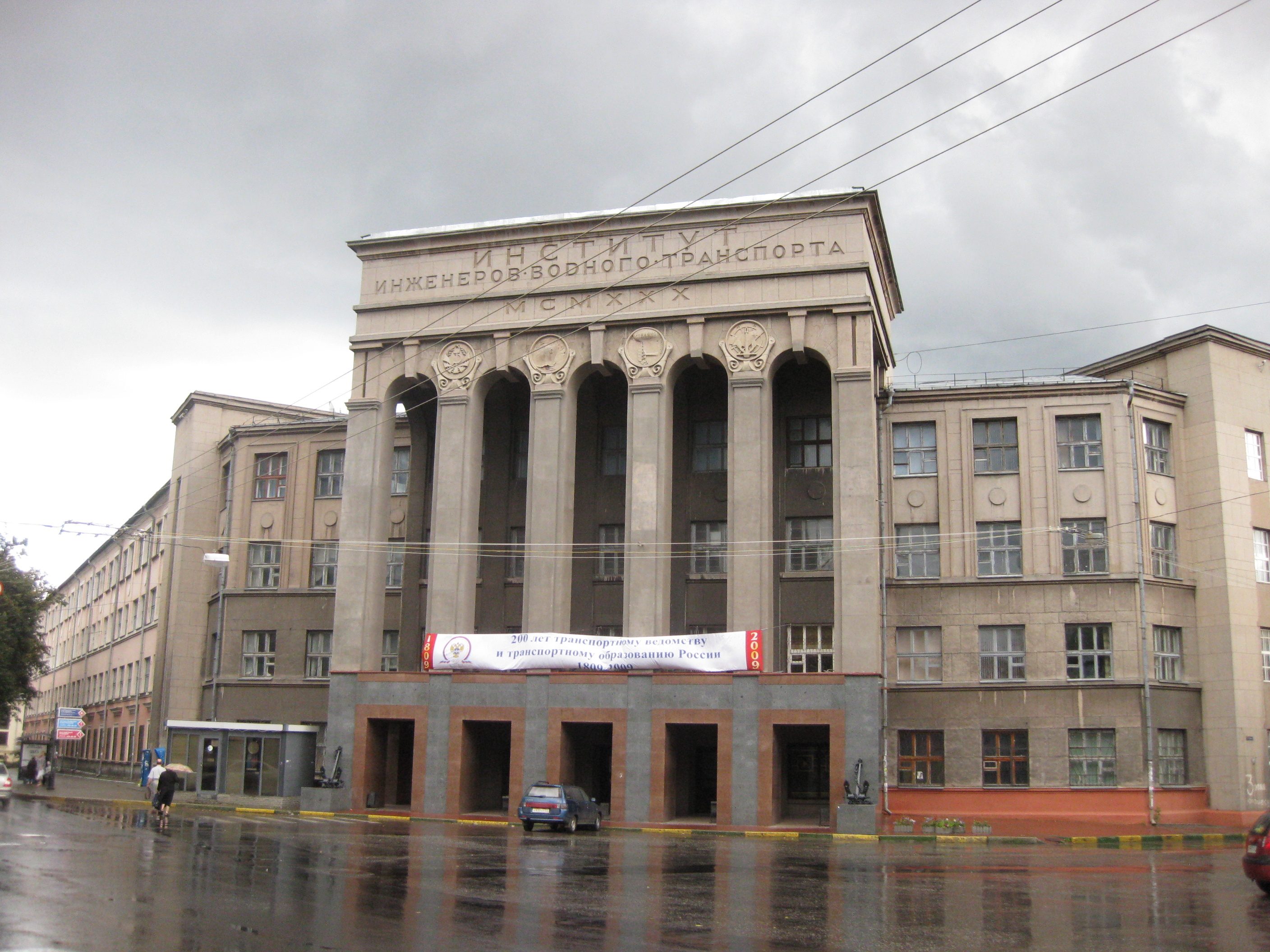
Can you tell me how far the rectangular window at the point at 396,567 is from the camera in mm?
50312

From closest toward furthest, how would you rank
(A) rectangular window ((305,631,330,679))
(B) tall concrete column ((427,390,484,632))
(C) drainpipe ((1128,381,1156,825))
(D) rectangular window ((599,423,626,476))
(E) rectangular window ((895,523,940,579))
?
(C) drainpipe ((1128,381,1156,825)) < (B) tall concrete column ((427,390,484,632)) < (E) rectangular window ((895,523,940,579)) < (D) rectangular window ((599,423,626,476)) < (A) rectangular window ((305,631,330,679))

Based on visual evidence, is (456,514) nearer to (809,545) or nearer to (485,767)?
(485,767)

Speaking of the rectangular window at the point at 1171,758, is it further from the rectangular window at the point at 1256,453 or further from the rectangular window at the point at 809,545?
the rectangular window at the point at 809,545

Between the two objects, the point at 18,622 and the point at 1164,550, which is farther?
the point at 18,622

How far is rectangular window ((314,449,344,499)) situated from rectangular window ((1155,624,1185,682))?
34.1 metres

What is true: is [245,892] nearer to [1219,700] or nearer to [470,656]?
[470,656]

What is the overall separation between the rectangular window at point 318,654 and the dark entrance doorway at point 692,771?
17.5 meters

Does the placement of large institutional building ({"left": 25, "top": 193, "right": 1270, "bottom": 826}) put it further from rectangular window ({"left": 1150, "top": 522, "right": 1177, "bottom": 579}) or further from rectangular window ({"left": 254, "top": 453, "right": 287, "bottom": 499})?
rectangular window ({"left": 254, "top": 453, "right": 287, "bottom": 499})

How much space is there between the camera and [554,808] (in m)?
34.4

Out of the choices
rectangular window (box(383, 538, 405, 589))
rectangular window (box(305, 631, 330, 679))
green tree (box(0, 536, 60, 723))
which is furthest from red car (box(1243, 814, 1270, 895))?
green tree (box(0, 536, 60, 723))

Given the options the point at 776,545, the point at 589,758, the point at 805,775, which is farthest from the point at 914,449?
the point at 589,758

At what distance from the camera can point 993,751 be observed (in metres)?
41.0

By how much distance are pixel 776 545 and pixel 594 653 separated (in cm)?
836

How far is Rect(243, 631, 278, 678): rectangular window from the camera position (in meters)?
52.7
